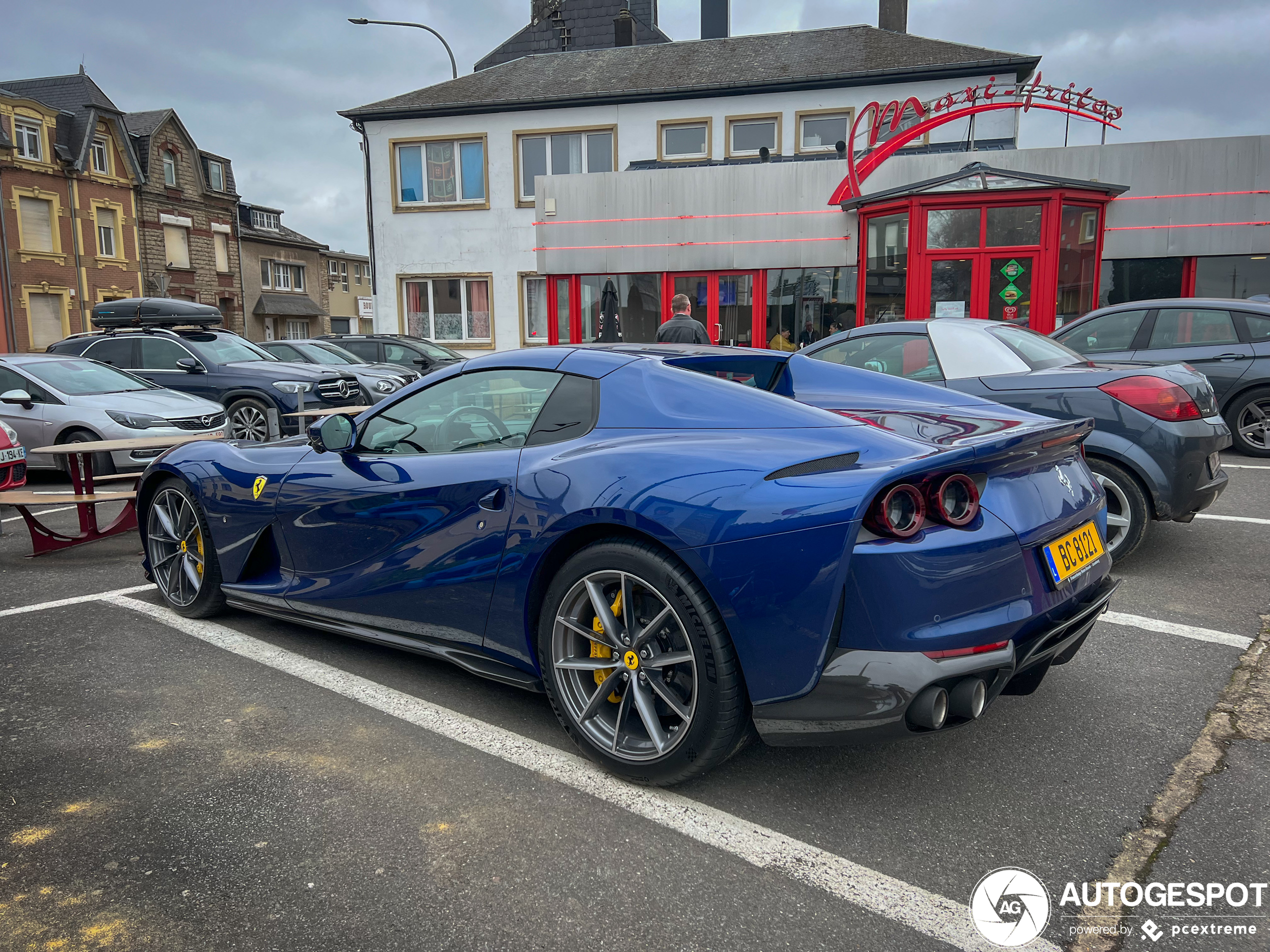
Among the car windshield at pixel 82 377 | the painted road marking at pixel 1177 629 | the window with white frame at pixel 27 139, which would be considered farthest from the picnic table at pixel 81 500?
the window with white frame at pixel 27 139

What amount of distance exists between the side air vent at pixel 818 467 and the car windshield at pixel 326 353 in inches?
548

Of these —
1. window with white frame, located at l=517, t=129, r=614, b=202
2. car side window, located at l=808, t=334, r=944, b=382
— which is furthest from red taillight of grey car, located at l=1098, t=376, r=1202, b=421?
window with white frame, located at l=517, t=129, r=614, b=202

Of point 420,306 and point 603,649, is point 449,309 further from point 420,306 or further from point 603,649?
point 603,649

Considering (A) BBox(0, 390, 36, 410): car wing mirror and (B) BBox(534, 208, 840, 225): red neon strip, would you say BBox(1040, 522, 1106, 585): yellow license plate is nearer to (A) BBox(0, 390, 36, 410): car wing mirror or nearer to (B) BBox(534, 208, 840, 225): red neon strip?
(A) BBox(0, 390, 36, 410): car wing mirror

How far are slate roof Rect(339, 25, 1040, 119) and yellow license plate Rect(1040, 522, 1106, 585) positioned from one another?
64.8 ft

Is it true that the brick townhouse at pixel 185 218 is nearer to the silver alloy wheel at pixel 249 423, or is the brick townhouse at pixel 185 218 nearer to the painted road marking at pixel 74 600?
the silver alloy wheel at pixel 249 423

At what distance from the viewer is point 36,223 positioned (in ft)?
110

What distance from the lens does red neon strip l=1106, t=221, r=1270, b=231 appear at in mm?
13953

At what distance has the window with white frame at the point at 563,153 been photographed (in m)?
21.6

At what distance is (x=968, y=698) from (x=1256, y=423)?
8942 millimetres

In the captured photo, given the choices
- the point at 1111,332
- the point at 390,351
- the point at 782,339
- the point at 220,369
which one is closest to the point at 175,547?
the point at 220,369

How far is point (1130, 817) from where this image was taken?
2.54 m

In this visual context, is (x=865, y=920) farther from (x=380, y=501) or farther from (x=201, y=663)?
(x=201, y=663)

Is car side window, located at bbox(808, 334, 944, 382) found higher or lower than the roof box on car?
lower
